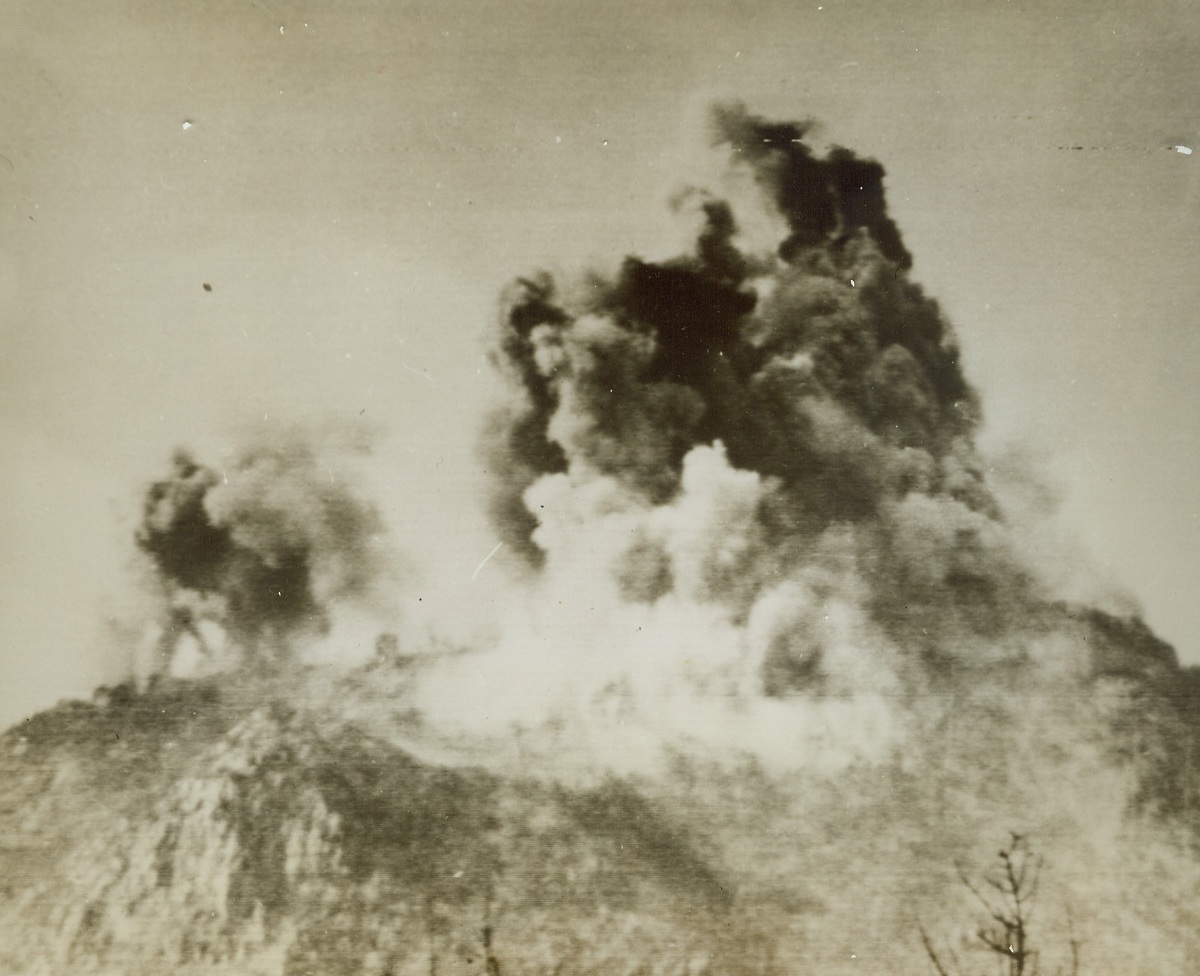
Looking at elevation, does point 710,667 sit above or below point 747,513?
below

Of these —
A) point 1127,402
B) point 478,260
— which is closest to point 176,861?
point 478,260

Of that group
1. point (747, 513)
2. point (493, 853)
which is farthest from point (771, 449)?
point (493, 853)

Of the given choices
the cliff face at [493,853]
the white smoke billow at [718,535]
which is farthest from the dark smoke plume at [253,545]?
the cliff face at [493,853]

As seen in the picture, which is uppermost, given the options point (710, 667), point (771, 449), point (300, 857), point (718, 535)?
A: point (771, 449)

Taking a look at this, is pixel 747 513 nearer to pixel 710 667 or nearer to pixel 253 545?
pixel 710 667

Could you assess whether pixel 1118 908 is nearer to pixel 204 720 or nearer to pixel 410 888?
pixel 410 888
